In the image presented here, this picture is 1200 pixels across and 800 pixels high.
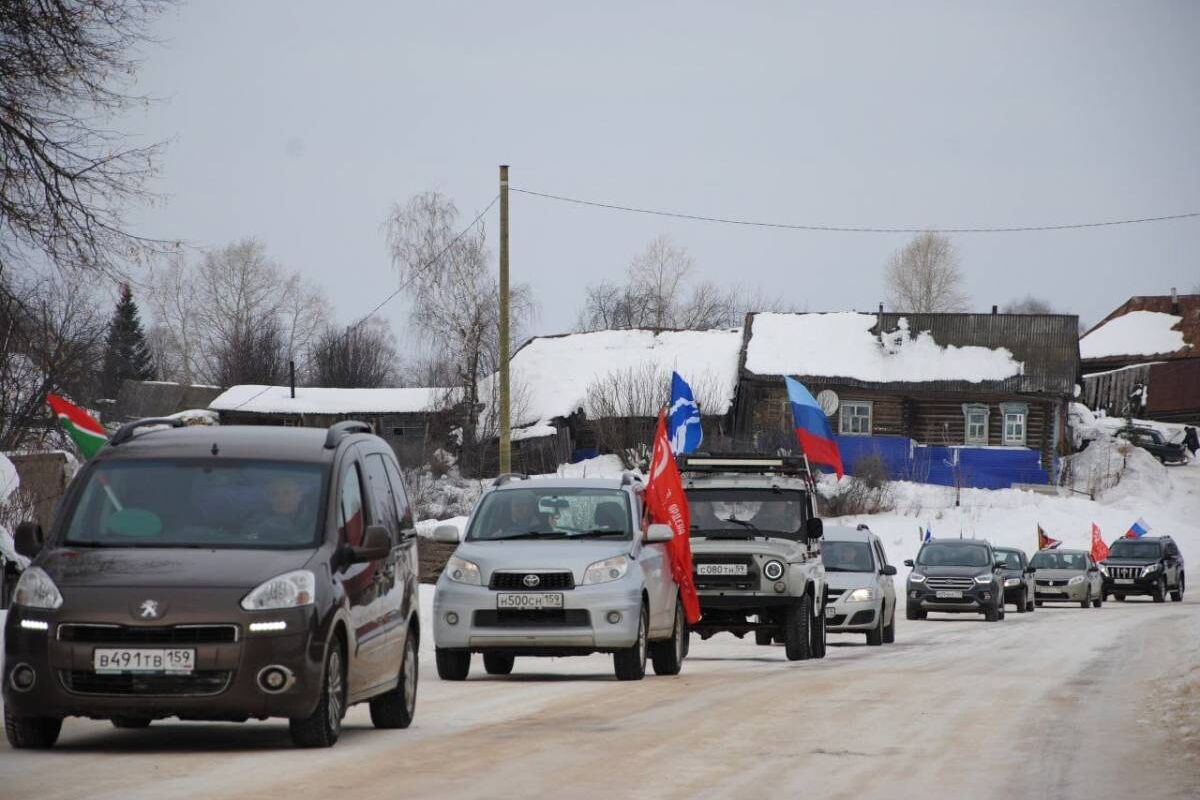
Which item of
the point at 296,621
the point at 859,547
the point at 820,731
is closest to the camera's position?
the point at 296,621

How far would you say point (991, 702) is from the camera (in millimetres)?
14961

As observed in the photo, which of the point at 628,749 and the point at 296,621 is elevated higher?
the point at 296,621

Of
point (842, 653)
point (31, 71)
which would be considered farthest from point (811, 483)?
point (31, 71)

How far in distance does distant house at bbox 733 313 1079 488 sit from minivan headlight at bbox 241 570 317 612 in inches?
2504

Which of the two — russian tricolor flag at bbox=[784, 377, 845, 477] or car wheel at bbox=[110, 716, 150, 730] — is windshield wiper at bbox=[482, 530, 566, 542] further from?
russian tricolor flag at bbox=[784, 377, 845, 477]

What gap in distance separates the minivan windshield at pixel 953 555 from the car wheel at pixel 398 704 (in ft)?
85.3

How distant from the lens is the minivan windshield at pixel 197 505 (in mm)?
10672

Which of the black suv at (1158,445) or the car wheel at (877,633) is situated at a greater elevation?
the black suv at (1158,445)

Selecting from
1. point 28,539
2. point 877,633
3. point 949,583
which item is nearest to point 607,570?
point 28,539

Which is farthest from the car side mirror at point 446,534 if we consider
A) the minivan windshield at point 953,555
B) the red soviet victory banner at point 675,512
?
the minivan windshield at point 953,555

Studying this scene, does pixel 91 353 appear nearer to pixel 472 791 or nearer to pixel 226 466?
pixel 226 466

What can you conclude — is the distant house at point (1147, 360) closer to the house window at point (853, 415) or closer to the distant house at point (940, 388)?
the distant house at point (940, 388)

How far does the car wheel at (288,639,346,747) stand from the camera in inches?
408

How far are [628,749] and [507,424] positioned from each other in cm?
1965
